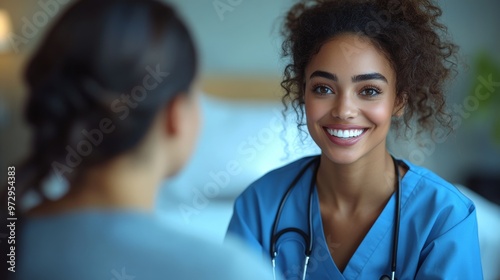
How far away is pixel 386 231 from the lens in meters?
0.83

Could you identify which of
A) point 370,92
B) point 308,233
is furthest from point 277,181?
point 370,92

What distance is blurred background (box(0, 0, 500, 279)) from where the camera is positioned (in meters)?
1.33

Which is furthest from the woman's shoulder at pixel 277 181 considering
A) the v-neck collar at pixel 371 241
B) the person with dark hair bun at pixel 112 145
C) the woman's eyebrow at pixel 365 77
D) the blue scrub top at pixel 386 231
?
the person with dark hair bun at pixel 112 145

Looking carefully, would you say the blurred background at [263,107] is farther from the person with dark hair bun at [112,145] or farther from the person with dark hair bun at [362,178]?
the person with dark hair bun at [112,145]

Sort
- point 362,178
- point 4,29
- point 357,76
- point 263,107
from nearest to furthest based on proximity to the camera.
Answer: point 357,76 < point 362,178 < point 4,29 < point 263,107

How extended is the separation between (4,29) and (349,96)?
68cm

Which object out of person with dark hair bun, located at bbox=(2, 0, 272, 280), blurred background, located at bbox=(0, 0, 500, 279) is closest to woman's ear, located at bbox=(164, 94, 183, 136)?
person with dark hair bun, located at bbox=(2, 0, 272, 280)

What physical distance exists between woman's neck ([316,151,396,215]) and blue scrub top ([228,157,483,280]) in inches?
1.1

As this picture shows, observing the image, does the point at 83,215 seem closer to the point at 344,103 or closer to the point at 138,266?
the point at 138,266

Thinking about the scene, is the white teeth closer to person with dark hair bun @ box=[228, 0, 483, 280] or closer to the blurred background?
person with dark hair bun @ box=[228, 0, 483, 280]

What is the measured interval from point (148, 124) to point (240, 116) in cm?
113

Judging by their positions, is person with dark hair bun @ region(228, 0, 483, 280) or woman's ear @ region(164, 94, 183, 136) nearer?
woman's ear @ region(164, 94, 183, 136)

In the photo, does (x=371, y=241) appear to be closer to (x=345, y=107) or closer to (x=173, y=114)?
(x=345, y=107)

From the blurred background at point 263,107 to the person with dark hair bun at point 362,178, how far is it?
0.18 metres
